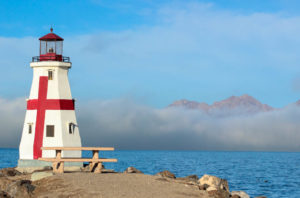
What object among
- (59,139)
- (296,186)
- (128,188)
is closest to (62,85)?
(59,139)

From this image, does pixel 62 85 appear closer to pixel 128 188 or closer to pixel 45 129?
pixel 45 129

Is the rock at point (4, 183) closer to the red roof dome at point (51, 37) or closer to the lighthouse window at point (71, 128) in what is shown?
the lighthouse window at point (71, 128)

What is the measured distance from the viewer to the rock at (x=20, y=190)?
22189 mm

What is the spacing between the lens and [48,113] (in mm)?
35219

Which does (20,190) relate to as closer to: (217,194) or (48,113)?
(217,194)

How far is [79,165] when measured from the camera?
35.5 m

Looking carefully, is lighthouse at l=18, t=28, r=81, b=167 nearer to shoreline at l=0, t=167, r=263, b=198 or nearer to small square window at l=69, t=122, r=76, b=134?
small square window at l=69, t=122, r=76, b=134

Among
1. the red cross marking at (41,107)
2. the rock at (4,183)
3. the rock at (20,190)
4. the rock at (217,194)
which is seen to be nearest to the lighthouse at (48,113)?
the red cross marking at (41,107)

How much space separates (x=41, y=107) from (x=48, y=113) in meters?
0.71

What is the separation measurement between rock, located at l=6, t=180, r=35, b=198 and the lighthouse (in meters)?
12.1

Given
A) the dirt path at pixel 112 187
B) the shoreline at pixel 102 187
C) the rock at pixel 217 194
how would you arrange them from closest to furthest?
1. the dirt path at pixel 112 187
2. the shoreline at pixel 102 187
3. the rock at pixel 217 194

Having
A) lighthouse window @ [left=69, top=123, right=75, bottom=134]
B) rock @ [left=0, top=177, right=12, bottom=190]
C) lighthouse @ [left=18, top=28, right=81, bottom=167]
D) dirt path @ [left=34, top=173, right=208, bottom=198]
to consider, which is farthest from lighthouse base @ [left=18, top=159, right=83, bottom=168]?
dirt path @ [left=34, top=173, right=208, bottom=198]

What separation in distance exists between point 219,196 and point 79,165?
49.6ft

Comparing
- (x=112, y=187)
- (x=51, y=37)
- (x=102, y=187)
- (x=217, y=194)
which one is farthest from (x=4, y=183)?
→ (x=51, y=37)
